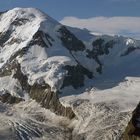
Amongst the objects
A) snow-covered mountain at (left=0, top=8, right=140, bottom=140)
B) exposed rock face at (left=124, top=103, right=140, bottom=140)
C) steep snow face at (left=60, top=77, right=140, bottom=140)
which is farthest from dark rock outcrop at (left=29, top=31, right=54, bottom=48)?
exposed rock face at (left=124, top=103, right=140, bottom=140)

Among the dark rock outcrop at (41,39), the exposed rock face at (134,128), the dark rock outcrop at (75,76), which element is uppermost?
the dark rock outcrop at (41,39)

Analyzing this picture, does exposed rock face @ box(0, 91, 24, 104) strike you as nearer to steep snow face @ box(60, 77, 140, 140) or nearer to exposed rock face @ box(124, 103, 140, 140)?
steep snow face @ box(60, 77, 140, 140)

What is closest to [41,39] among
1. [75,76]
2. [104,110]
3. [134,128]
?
[75,76]

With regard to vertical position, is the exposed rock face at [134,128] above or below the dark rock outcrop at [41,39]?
below

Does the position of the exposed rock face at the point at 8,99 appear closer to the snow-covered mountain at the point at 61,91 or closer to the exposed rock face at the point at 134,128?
the snow-covered mountain at the point at 61,91

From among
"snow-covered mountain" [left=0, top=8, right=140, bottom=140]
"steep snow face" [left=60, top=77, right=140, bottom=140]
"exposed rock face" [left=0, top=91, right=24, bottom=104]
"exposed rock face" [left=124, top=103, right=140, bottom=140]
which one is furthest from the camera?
"exposed rock face" [left=0, top=91, right=24, bottom=104]

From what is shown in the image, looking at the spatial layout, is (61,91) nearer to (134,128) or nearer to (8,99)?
(8,99)

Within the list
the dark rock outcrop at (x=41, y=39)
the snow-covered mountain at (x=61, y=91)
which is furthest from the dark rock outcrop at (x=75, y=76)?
the dark rock outcrop at (x=41, y=39)

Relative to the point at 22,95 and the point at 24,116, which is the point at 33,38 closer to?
the point at 22,95
